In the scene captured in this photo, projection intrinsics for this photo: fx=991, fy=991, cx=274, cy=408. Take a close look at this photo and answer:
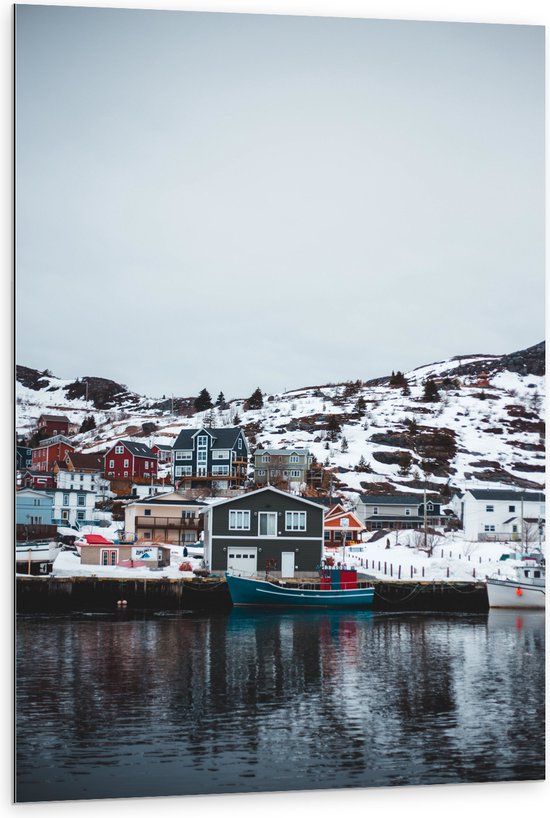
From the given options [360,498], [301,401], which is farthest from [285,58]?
[360,498]

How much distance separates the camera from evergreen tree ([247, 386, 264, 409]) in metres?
9.51

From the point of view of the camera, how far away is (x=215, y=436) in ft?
34.0

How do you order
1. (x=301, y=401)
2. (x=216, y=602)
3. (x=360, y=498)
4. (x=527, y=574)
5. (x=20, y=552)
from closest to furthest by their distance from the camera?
(x=20, y=552)
(x=301, y=401)
(x=527, y=574)
(x=360, y=498)
(x=216, y=602)

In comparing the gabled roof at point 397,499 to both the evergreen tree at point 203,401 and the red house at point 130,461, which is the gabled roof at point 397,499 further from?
the red house at point 130,461

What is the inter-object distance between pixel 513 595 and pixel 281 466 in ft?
11.7

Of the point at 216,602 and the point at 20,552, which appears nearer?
the point at 20,552


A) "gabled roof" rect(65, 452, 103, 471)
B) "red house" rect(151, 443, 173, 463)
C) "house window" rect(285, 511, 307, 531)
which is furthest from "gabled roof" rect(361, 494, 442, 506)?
"gabled roof" rect(65, 452, 103, 471)

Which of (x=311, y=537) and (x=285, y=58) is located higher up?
(x=285, y=58)

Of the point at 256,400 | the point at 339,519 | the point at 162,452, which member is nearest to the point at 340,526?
the point at 339,519

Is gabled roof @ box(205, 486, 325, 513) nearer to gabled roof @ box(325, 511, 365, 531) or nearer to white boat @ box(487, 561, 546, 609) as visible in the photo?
gabled roof @ box(325, 511, 365, 531)

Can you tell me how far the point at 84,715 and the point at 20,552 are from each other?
1305 millimetres

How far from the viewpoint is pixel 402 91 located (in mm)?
7676

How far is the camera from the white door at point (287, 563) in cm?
1356

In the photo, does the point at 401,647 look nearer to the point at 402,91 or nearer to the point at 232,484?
the point at 232,484
